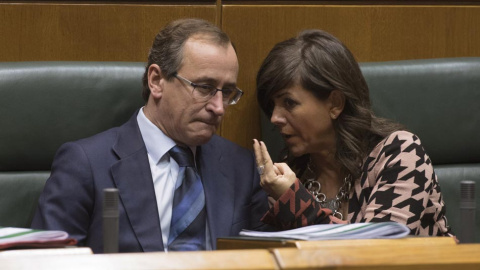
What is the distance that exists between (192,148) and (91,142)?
270 millimetres

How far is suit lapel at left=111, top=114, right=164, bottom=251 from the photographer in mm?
2049

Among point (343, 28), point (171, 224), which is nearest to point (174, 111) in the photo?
point (171, 224)

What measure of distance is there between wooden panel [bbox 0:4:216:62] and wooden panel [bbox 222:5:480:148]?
0.24 meters

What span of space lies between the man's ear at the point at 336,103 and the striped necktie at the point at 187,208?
1.35 feet

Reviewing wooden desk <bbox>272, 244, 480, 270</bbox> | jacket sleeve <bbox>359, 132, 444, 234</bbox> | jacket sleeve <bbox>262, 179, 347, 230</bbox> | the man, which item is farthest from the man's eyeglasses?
wooden desk <bbox>272, 244, 480, 270</bbox>

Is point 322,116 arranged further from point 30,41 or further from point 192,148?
point 30,41

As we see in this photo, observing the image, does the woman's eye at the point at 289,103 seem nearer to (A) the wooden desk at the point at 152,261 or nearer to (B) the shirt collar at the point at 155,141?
(B) the shirt collar at the point at 155,141

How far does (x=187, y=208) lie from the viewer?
213cm

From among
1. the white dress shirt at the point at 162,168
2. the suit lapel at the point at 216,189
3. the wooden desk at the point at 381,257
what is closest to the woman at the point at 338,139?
the suit lapel at the point at 216,189

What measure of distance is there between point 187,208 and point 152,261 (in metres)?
0.83

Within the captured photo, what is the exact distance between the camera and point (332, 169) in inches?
92.9

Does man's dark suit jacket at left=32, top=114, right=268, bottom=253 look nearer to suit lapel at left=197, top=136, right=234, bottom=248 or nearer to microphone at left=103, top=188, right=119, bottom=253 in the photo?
suit lapel at left=197, top=136, right=234, bottom=248

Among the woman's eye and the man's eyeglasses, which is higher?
the man's eyeglasses

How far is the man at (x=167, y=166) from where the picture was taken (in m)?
2.03
